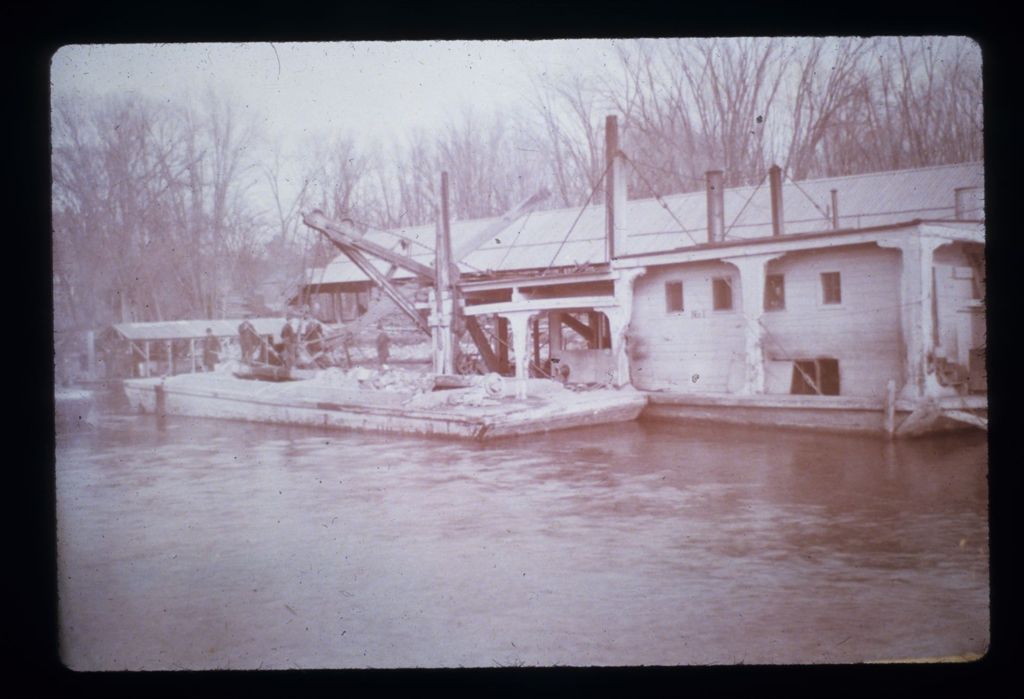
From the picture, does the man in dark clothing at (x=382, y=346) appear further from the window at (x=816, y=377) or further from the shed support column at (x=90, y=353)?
the window at (x=816, y=377)

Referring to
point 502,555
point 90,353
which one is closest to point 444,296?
point 502,555

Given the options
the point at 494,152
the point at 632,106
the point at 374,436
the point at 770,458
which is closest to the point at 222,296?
the point at 374,436

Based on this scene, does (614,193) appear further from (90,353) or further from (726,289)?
(90,353)

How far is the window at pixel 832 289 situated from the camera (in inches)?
206

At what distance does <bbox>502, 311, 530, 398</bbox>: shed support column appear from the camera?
5.64 m

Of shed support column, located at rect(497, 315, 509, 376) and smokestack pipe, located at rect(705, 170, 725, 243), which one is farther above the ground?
smokestack pipe, located at rect(705, 170, 725, 243)

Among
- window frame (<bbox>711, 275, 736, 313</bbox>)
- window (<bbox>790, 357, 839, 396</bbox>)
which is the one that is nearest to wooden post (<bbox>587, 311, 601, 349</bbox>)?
window frame (<bbox>711, 275, 736, 313</bbox>)

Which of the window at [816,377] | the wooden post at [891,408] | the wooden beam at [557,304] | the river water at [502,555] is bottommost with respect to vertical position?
the river water at [502,555]

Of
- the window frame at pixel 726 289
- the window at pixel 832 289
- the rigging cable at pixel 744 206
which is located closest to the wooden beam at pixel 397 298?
the window frame at pixel 726 289

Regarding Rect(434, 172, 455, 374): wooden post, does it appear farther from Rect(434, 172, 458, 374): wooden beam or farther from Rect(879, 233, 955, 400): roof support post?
Rect(879, 233, 955, 400): roof support post

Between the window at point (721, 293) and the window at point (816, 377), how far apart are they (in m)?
0.66

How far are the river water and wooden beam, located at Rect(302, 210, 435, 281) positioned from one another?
4.56 feet

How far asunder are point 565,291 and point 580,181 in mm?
1172

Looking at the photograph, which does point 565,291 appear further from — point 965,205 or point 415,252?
point 965,205
